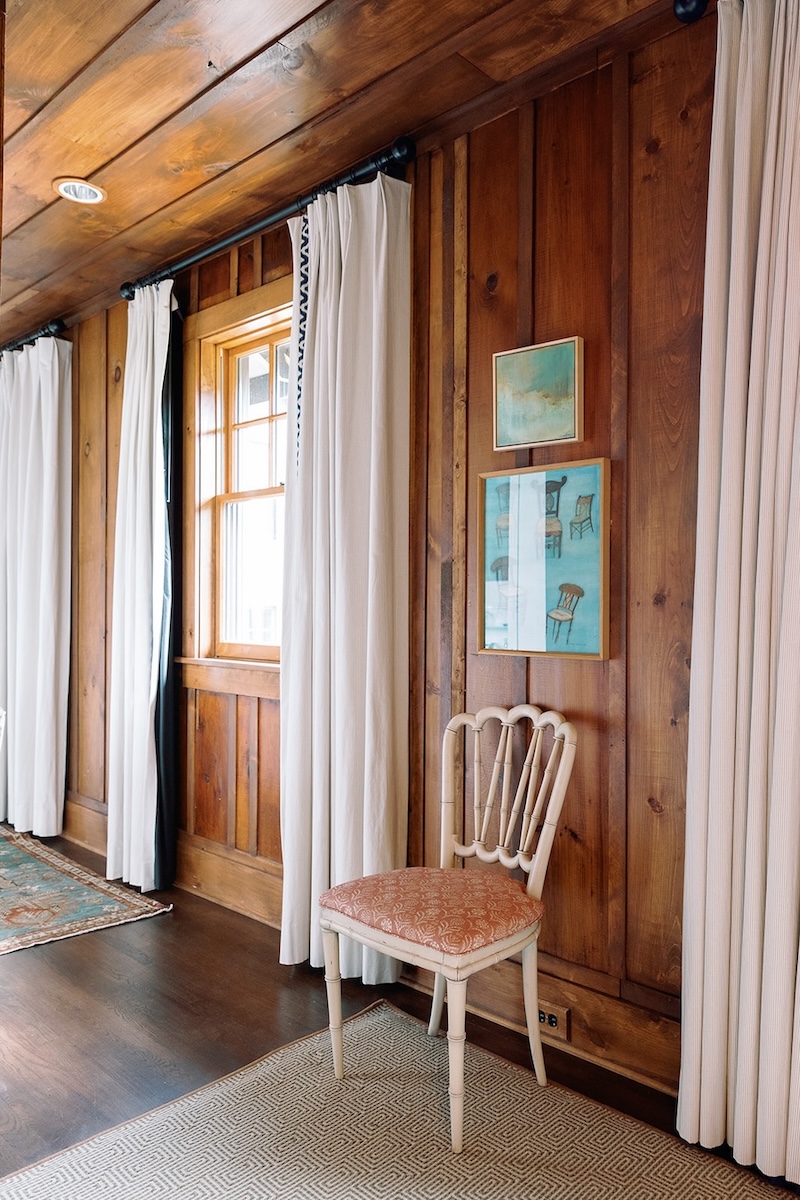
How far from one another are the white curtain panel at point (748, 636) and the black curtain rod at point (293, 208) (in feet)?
3.52

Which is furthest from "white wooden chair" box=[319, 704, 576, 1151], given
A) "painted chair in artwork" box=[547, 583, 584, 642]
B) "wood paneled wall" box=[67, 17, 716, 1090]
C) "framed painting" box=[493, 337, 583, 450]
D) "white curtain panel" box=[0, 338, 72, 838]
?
"white curtain panel" box=[0, 338, 72, 838]

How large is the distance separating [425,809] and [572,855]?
0.55m

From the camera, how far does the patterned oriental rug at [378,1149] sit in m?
1.83

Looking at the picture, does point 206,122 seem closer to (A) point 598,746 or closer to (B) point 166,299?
(B) point 166,299

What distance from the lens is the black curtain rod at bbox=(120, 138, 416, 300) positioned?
9.16 feet

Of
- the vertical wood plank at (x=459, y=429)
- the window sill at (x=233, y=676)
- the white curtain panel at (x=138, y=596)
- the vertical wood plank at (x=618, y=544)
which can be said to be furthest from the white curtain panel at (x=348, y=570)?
the white curtain panel at (x=138, y=596)

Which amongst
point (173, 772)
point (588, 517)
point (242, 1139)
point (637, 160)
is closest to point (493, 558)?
point (588, 517)

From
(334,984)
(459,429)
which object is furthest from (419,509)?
(334,984)

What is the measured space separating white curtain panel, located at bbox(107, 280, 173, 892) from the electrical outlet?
1929mm

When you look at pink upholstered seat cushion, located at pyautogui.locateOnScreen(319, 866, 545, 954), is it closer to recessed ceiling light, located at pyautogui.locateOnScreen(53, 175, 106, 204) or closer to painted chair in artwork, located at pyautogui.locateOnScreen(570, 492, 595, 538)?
painted chair in artwork, located at pyautogui.locateOnScreen(570, 492, 595, 538)

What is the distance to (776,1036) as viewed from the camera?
1.83 m

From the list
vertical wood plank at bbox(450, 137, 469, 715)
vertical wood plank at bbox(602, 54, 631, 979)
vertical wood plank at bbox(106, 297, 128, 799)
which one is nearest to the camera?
vertical wood plank at bbox(602, 54, 631, 979)

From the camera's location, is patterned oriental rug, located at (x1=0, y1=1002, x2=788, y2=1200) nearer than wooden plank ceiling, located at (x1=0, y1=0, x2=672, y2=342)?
Yes

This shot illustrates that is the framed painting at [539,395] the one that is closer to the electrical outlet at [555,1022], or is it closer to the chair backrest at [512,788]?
the chair backrest at [512,788]
